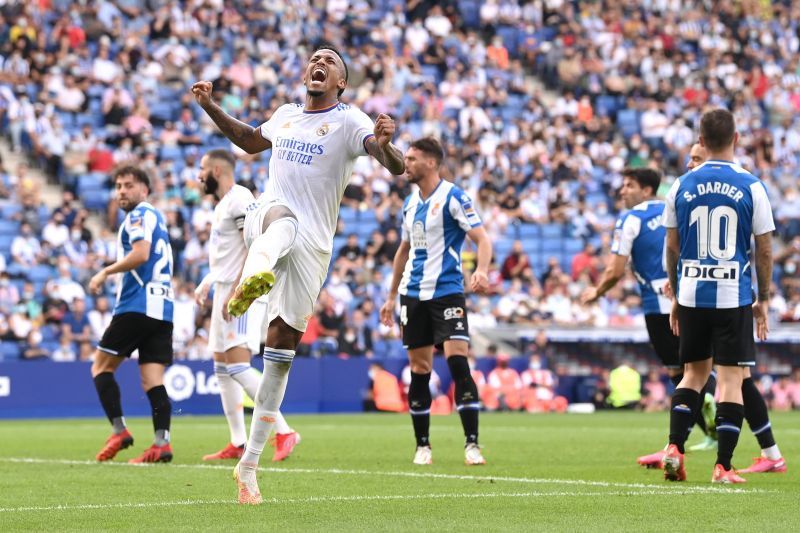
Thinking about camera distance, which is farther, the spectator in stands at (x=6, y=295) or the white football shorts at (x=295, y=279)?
the spectator in stands at (x=6, y=295)

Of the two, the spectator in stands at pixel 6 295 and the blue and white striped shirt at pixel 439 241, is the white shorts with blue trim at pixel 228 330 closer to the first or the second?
the blue and white striped shirt at pixel 439 241

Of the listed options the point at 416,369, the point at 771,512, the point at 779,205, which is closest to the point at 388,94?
the point at 779,205

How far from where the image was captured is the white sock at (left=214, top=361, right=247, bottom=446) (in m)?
11.6

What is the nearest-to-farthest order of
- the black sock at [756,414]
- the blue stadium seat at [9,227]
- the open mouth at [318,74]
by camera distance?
the open mouth at [318,74]
the black sock at [756,414]
the blue stadium seat at [9,227]

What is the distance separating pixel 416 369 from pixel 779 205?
21.0m

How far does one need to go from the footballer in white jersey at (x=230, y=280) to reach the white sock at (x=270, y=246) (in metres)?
3.88

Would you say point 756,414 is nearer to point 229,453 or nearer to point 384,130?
point 384,130

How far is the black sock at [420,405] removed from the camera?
1120 centimetres

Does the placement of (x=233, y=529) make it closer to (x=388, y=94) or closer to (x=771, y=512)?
(x=771, y=512)

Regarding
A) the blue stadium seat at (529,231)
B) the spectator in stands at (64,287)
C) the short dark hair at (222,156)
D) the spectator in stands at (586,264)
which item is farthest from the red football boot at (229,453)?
the blue stadium seat at (529,231)

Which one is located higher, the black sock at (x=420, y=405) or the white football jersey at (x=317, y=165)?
the white football jersey at (x=317, y=165)

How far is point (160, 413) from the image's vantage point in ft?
37.0

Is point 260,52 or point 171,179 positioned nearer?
point 171,179

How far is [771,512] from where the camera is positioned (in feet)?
23.6
